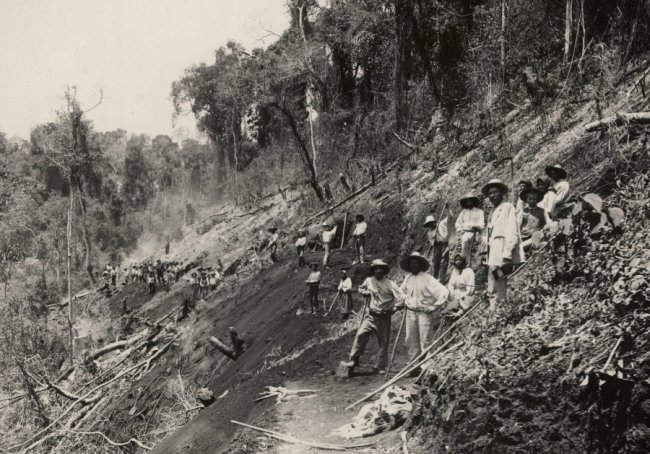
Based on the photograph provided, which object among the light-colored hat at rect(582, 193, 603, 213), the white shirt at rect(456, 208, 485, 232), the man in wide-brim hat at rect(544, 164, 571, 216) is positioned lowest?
the white shirt at rect(456, 208, 485, 232)

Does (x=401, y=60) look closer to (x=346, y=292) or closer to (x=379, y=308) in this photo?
(x=346, y=292)

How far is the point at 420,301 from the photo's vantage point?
22.9 ft

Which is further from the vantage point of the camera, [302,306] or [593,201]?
[302,306]

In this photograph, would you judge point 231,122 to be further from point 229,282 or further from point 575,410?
point 575,410

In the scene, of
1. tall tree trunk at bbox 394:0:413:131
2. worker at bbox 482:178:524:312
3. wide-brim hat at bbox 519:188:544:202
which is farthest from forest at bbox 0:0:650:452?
worker at bbox 482:178:524:312

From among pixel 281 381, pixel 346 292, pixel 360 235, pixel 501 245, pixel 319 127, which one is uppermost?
pixel 319 127

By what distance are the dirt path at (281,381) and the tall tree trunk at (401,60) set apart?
26.9 feet

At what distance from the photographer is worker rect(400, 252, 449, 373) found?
6.91m

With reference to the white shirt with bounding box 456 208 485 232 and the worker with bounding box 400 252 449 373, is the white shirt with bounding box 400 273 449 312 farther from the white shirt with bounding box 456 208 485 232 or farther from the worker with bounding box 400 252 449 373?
the white shirt with bounding box 456 208 485 232

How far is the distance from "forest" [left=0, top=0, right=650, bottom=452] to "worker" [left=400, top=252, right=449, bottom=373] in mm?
2940

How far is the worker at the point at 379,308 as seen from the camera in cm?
774

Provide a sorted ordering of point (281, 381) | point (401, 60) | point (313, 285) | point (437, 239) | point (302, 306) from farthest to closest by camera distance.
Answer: point (401, 60) → point (302, 306) → point (313, 285) → point (437, 239) → point (281, 381)

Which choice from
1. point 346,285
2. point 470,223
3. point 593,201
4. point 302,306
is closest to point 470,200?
point 470,223

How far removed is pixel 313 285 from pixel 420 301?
6142 millimetres
